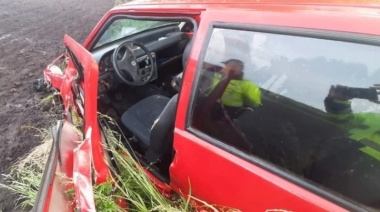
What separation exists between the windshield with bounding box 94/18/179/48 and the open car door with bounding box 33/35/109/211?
0.62 meters

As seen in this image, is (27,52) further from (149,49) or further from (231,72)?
(231,72)

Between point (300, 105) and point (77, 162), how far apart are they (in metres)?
1.07

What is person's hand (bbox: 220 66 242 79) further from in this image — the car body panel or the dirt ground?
the dirt ground

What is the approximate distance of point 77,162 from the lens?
1.71 m

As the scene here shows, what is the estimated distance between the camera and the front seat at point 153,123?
6.84ft

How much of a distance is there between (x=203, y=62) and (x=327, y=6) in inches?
23.5

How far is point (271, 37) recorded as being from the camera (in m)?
1.46

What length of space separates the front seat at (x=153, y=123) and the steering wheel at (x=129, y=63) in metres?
0.22

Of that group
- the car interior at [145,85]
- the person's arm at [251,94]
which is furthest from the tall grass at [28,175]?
the person's arm at [251,94]

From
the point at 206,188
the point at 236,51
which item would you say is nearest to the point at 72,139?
Result: the point at 206,188

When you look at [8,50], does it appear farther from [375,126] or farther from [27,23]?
[375,126]

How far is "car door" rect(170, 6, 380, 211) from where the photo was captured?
4.15 feet

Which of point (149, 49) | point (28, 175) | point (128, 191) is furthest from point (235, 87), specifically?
point (28, 175)

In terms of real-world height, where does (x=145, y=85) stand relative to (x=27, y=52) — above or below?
above
